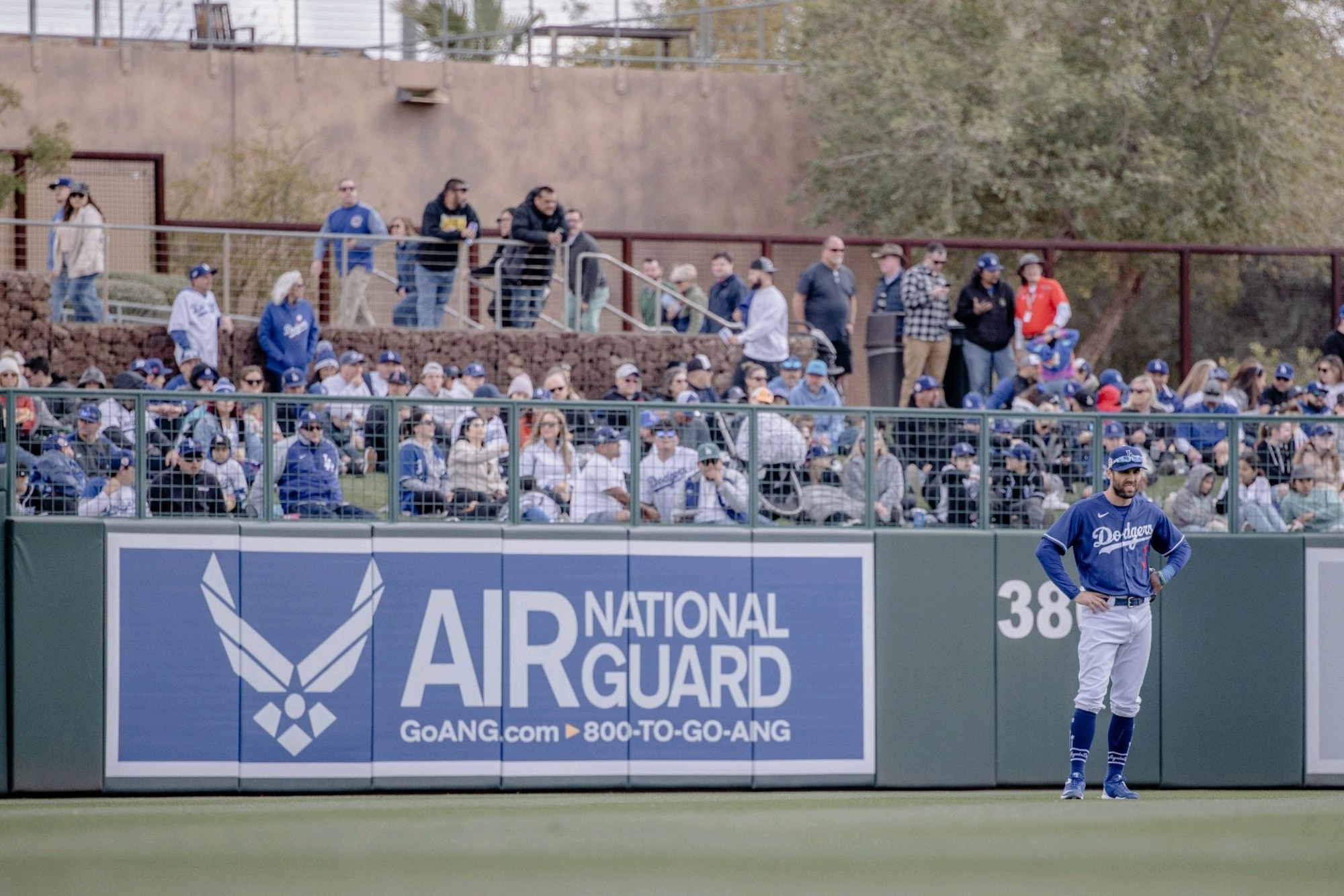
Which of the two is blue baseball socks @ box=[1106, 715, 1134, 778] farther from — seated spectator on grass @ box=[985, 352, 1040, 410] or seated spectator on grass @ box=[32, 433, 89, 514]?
seated spectator on grass @ box=[32, 433, 89, 514]

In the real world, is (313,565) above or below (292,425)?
below

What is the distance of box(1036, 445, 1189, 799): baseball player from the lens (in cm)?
1073

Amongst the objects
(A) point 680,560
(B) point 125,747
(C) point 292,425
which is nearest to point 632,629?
(A) point 680,560

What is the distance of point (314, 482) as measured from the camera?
11492 mm

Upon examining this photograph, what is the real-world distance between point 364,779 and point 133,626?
1.73m

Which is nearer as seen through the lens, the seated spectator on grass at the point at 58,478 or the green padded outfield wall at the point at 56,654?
the green padded outfield wall at the point at 56,654

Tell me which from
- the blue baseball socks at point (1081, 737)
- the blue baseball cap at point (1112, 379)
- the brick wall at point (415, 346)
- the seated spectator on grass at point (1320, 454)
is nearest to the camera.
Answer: the blue baseball socks at point (1081, 737)

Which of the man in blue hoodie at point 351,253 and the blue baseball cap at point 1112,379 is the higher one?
the man in blue hoodie at point 351,253

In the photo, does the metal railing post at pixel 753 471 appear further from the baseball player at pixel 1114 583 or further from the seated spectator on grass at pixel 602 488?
the baseball player at pixel 1114 583

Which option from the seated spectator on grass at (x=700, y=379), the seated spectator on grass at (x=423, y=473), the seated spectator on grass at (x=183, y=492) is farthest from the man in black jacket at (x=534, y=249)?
the seated spectator on grass at (x=183, y=492)

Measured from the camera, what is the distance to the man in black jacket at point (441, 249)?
57.5 ft

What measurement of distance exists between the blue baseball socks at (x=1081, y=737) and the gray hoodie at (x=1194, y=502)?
1.96 m

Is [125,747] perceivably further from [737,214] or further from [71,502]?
[737,214]

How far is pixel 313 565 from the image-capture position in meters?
11.4
